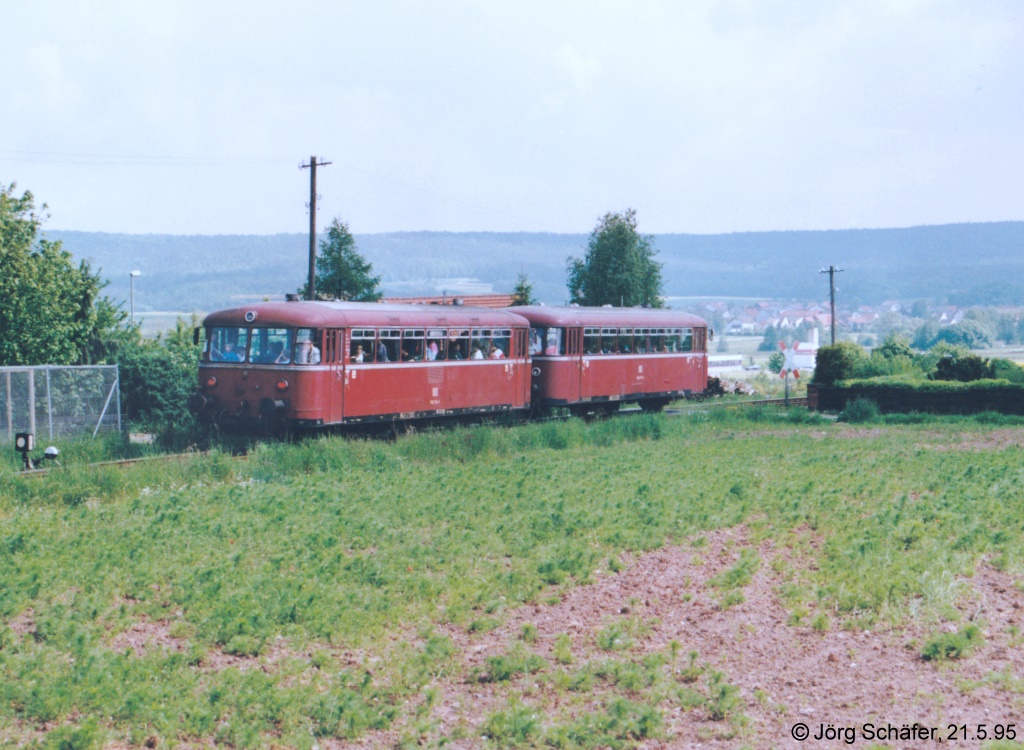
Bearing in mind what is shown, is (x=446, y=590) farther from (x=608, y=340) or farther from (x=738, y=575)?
(x=608, y=340)

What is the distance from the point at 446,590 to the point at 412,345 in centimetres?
1285

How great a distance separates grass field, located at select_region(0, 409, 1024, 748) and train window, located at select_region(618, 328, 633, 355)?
12441mm

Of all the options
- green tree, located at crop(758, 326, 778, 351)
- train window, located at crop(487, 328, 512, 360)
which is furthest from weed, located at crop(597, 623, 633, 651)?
green tree, located at crop(758, 326, 778, 351)

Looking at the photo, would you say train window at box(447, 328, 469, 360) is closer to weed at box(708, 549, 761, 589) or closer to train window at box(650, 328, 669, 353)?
train window at box(650, 328, 669, 353)

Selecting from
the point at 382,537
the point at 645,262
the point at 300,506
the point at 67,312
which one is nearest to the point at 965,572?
the point at 382,537

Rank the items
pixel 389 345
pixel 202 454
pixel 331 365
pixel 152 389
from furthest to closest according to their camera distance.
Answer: pixel 152 389
pixel 389 345
pixel 331 365
pixel 202 454

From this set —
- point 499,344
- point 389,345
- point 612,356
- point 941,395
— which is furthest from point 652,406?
point 389,345

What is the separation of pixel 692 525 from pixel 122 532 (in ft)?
20.1

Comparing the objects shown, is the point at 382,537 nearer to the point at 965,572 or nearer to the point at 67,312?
the point at 965,572

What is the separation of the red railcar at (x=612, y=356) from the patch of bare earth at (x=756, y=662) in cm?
1638

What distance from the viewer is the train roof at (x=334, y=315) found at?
20266 mm

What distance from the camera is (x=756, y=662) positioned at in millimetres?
8203

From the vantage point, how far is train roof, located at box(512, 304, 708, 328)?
89.4 ft

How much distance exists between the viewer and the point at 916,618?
9102 millimetres
